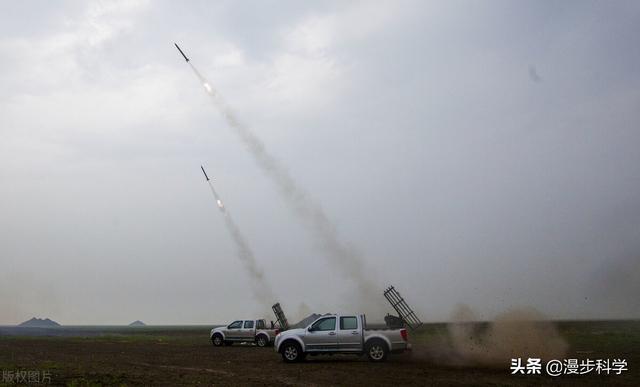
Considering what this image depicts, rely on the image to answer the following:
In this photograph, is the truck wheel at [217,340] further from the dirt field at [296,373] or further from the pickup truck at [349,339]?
the pickup truck at [349,339]

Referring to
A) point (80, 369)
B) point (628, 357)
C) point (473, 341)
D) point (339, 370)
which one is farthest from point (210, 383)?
point (628, 357)

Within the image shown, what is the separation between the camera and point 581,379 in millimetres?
16750

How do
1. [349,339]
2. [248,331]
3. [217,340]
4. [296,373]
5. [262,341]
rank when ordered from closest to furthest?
[296,373] → [349,339] → [262,341] → [248,331] → [217,340]

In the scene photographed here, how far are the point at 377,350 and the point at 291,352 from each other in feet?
11.4

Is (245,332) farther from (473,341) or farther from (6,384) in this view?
(6,384)

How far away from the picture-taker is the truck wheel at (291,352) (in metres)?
22.0

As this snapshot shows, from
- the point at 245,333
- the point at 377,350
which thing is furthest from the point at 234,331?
the point at 377,350

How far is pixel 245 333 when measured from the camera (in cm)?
3525

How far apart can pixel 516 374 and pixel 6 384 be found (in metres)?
15.5

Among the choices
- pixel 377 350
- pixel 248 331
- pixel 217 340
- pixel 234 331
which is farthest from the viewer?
pixel 217 340

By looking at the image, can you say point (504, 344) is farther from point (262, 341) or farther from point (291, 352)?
point (262, 341)

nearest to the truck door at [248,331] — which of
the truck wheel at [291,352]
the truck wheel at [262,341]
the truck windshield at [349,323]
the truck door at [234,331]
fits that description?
the truck door at [234,331]

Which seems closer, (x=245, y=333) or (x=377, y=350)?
(x=377, y=350)

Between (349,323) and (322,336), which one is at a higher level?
(349,323)
